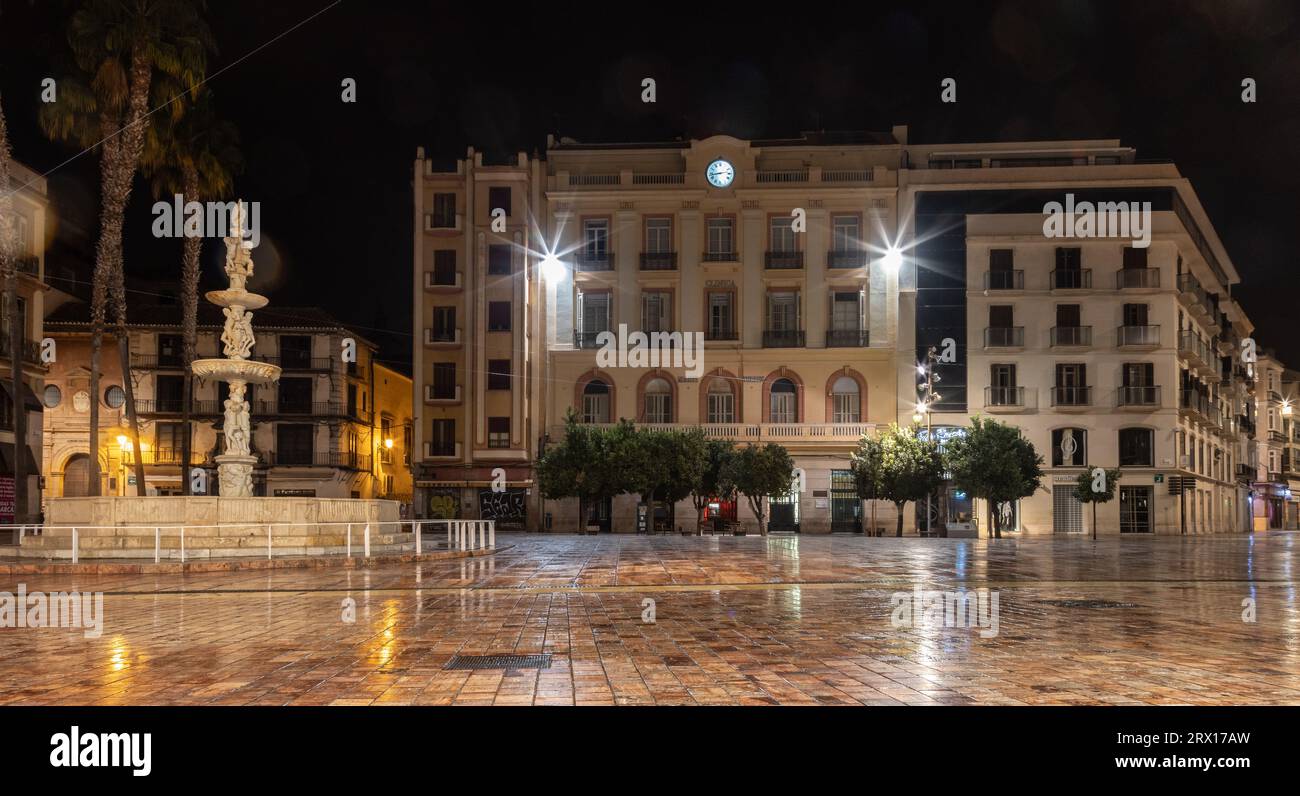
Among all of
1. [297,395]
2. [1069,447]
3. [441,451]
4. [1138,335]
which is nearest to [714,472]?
[441,451]

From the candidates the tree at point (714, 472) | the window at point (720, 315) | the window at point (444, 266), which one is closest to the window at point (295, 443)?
the window at point (444, 266)

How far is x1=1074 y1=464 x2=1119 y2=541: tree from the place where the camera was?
4122 centimetres

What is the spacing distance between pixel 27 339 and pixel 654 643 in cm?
3708

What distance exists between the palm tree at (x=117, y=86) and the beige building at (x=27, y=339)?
29.5ft

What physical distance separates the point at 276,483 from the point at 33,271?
Result: 16394 mm

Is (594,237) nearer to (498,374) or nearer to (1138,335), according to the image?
(498,374)

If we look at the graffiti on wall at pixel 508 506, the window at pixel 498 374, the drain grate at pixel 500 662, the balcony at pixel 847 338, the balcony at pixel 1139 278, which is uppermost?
the balcony at pixel 1139 278

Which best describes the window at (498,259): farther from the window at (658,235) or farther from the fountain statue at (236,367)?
the fountain statue at (236,367)

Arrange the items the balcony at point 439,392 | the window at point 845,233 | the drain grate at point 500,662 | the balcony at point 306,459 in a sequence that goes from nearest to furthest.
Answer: the drain grate at point 500,662
the window at point 845,233
the balcony at point 439,392
the balcony at point 306,459

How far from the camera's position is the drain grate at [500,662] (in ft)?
24.9

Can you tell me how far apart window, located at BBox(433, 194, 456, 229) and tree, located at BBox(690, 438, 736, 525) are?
1641cm

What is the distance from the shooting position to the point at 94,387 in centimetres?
2902

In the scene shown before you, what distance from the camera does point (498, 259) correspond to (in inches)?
1881

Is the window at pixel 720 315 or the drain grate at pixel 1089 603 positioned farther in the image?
the window at pixel 720 315
